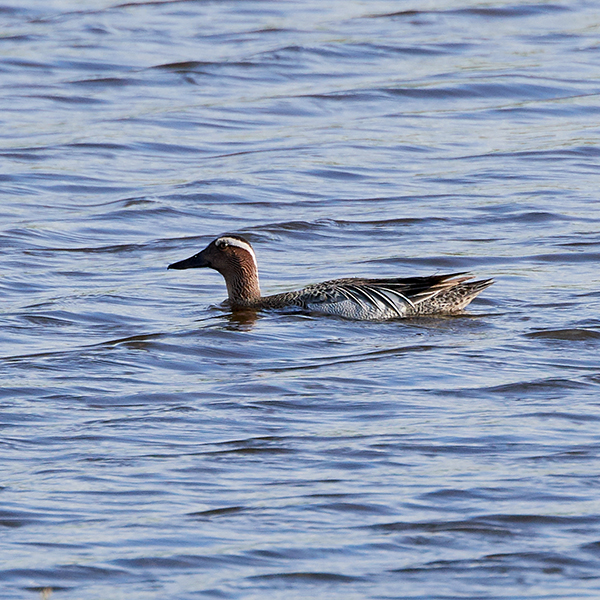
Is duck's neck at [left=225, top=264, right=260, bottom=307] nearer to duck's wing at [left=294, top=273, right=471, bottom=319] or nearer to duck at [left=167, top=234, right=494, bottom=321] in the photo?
duck at [left=167, top=234, right=494, bottom=321]

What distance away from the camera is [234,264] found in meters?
11.6

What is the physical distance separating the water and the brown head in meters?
0.24

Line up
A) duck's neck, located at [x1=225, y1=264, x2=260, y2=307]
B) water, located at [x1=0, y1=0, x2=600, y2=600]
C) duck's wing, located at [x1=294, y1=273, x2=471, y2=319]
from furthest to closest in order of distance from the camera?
1. duck's neck, located at [x1=225, y1=264, x2=260, y2=307]
2. duck's wing, located at [x1=294, y1=273, x2=471, y2=319]
3. water, located at [x1=0, y1=0, x2=600, y2=600]

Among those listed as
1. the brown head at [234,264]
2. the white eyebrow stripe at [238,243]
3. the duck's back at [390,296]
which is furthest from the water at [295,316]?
the white eyebrow stripe at [238,243]

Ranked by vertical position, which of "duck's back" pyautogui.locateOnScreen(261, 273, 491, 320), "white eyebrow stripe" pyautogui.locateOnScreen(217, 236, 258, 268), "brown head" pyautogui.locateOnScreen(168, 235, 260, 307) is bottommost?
"duck's back" pyautogui.locateOnScreen(261, 273, 491, 320)

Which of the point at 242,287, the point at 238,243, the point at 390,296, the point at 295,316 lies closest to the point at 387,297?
the point at 390,296

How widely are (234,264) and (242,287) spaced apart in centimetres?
20

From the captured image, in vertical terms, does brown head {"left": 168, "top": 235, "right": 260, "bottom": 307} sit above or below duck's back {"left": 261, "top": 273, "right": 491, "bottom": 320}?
above

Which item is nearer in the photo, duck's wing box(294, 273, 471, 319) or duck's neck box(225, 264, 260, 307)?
duck's wing box(294, 273, 471, 319)

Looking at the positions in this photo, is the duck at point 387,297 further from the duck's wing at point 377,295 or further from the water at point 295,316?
the water at point 295,316

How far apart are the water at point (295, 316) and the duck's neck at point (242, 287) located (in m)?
0.19

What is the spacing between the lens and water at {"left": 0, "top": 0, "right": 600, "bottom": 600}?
6320 mm

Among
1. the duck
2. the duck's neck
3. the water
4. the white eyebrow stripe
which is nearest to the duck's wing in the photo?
the duck

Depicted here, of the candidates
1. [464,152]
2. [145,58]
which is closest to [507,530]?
[464,152]
